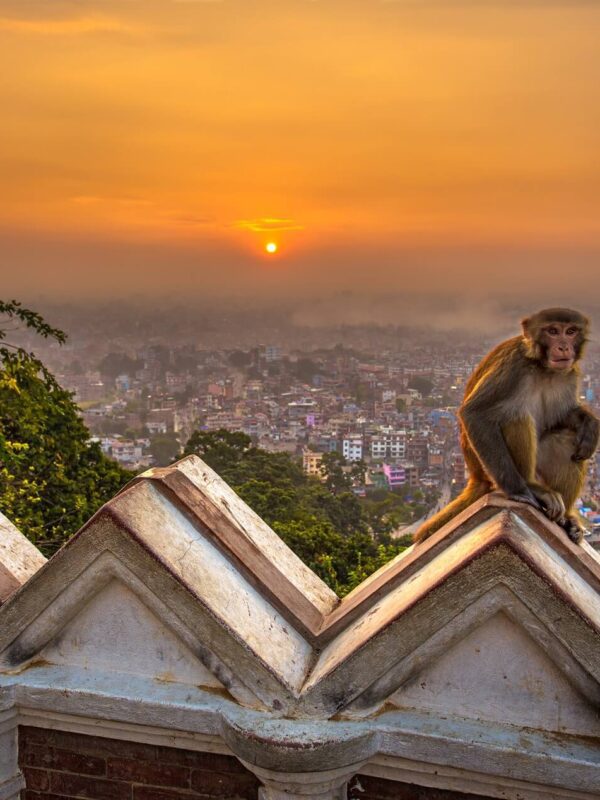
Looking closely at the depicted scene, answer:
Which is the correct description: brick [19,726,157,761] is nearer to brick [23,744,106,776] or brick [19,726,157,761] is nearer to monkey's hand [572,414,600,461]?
brick [23,744,106,776]

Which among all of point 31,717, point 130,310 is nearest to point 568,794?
point 31,717

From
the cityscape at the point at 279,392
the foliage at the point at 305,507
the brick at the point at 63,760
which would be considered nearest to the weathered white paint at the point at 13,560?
the brick at the point at 63,760

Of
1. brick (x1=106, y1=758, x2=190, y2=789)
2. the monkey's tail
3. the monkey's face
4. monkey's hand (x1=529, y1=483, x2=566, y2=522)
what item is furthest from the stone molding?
the monkey's face

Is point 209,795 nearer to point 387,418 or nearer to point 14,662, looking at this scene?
point 14,662

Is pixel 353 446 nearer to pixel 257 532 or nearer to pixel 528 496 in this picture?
pixel 528 496

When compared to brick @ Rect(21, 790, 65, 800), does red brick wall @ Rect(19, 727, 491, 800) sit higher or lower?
higher

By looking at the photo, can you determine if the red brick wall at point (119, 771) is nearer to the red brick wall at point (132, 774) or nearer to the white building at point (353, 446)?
the red brick wall at point (132, 774)
